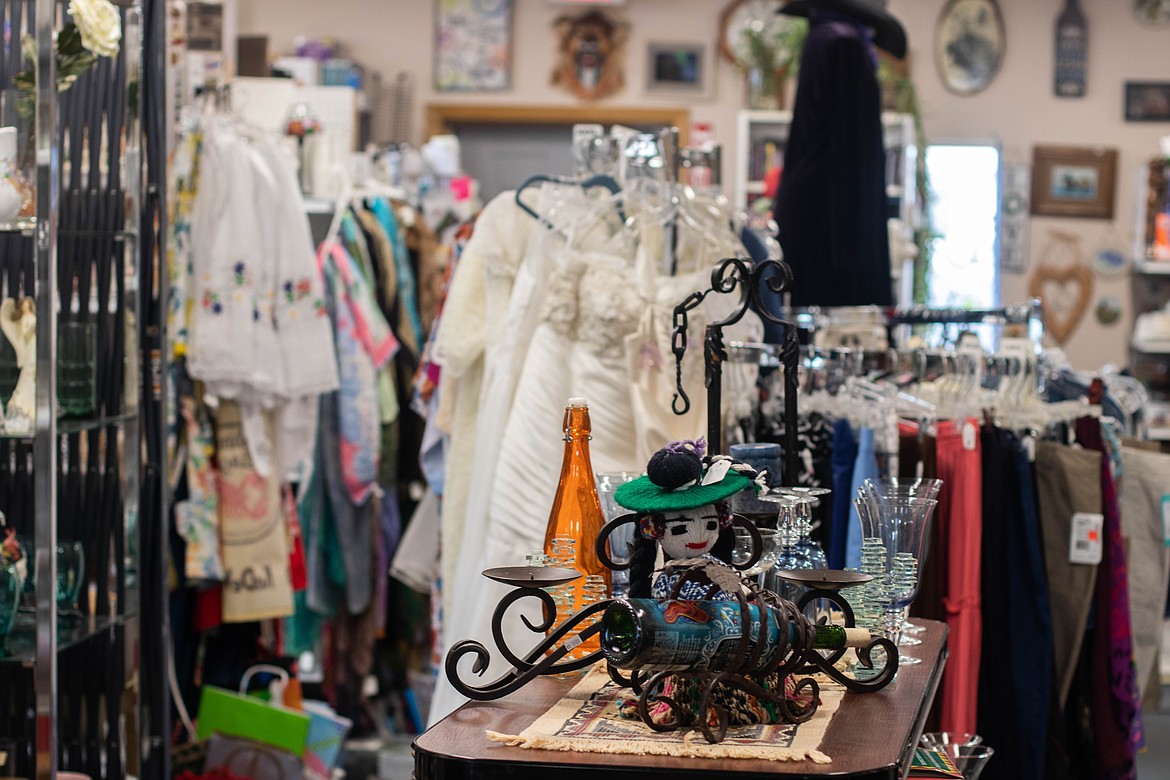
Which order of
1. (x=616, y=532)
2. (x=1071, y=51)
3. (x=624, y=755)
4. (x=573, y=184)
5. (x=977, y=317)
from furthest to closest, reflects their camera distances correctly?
(x=1071, y=51) → (x=977, y=317) → (x=573, y=184) → (x=616, y=532) → (x=624, y=755)

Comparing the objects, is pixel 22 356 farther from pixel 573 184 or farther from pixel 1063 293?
pixel 1063 293

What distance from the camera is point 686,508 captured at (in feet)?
3.91

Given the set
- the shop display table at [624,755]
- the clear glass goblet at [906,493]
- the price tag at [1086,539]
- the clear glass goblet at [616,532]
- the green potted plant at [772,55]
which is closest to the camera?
the shop display table at [624,755]

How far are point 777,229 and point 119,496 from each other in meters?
1.52

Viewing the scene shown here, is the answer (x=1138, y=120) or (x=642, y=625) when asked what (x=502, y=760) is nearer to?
(x=642, y=625)

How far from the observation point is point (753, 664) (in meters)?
1.14

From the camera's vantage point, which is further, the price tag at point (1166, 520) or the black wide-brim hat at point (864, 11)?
the black wide-brim hat at point (864, 11)

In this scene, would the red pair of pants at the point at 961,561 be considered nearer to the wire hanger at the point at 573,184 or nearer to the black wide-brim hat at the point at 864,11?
the wire hanger at the point at 573,184

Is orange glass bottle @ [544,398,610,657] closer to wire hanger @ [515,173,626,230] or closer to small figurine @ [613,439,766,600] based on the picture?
small figurine @ [613,439,766,600]

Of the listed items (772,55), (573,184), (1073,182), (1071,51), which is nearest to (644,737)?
(573,184)

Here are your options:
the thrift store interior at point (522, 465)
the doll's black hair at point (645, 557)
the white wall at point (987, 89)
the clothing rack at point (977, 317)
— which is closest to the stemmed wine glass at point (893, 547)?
the thrift store interior at point (522, 465)

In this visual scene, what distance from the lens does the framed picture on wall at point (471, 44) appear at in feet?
23.2

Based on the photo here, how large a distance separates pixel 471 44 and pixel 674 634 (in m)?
6.34

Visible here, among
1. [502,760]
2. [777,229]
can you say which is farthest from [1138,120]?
[502,760]
